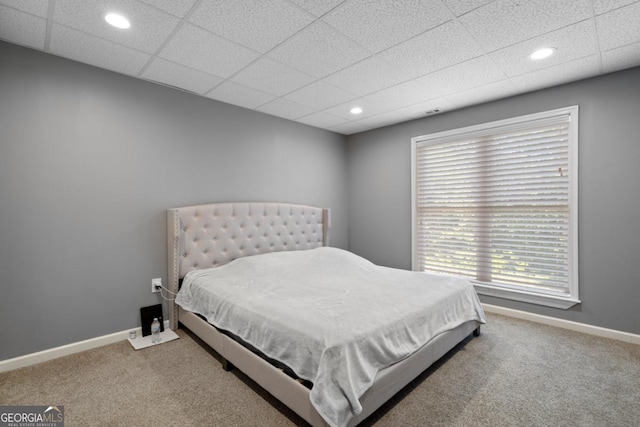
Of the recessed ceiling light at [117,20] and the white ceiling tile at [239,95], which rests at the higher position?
the white ceiling tile at [239,95]

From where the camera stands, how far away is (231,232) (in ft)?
10.9

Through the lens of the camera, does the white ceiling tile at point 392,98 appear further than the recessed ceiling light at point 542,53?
Yes

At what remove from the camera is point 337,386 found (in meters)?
1.45

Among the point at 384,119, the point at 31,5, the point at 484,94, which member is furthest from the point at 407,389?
the point at 31,5

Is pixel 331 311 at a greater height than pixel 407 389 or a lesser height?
greater

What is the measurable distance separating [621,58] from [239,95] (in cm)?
348

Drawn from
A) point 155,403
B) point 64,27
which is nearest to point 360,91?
point 64,27

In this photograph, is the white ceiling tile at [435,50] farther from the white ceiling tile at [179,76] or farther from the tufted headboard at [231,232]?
the tufted headboard at [231,232]

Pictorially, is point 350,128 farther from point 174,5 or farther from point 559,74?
point 174,5

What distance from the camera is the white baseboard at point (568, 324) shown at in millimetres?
2625

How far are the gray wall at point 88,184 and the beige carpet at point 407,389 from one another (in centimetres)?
44

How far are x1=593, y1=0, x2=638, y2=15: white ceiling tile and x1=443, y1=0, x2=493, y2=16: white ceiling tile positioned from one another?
0.67m

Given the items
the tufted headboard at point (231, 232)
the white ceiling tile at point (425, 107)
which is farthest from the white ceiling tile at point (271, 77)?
the white ceiling tile at point (425, 107)

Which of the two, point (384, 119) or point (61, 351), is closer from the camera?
point (61, 351)
